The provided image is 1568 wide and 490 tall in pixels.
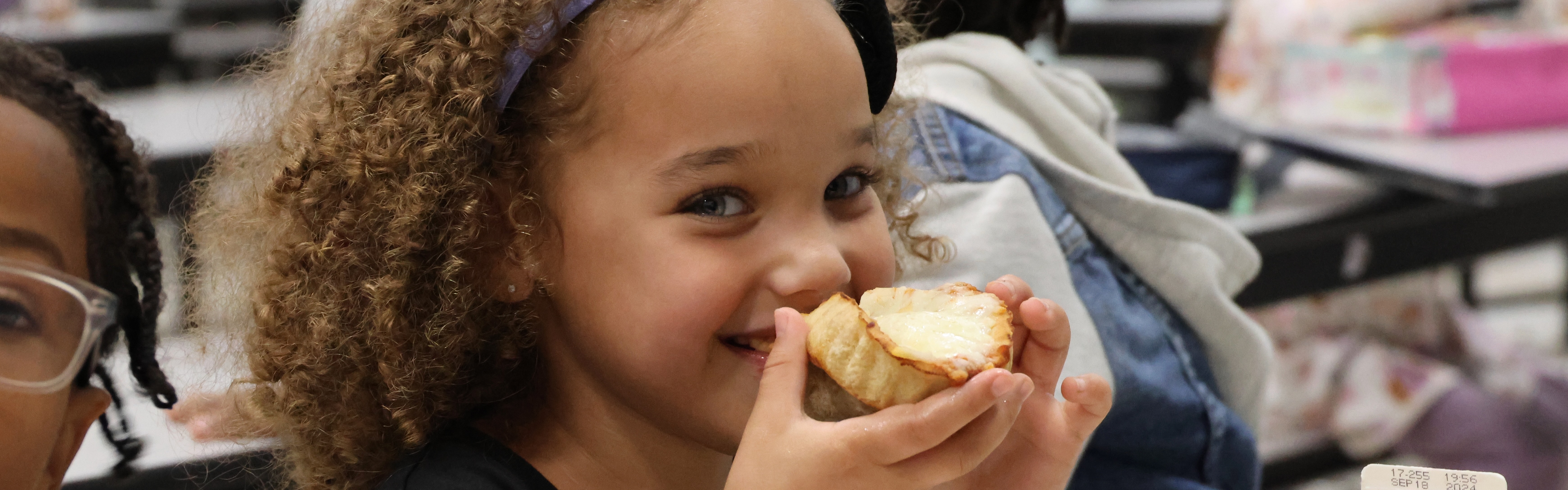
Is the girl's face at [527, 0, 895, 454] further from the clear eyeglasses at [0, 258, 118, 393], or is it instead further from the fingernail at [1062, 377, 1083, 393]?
the clear eyeglasses at [0, 258, 118, 393]

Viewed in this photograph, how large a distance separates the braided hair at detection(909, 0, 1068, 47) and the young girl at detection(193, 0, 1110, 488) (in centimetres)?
53

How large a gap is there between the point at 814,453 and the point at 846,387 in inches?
2.0

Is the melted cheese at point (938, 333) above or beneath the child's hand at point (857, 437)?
above

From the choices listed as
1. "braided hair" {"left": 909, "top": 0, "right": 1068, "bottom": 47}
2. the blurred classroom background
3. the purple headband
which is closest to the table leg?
the blurred classroom background

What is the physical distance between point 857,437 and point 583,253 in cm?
30

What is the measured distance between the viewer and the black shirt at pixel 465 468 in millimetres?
1004

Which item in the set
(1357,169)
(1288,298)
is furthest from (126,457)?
(1357,169)

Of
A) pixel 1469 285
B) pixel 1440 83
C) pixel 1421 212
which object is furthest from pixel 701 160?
pixel 1469 285

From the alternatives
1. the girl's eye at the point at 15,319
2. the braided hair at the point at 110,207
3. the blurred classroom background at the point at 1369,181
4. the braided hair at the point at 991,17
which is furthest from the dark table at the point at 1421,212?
the girl's eye at the point at 15,319

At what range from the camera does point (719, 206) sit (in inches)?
36.8

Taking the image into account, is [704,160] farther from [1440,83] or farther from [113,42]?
[113,42]

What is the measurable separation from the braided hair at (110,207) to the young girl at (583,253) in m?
0.09

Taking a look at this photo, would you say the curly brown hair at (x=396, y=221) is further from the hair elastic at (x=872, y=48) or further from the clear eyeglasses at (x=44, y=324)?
the clear eyeglasses at (x=44, y=324)

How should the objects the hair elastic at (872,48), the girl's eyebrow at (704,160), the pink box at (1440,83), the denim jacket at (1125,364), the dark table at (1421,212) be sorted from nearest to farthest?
the girl's eyebrow at (704,160), the hair elastic at (872,48), the denim jacket at (1125,364), the dark table at (1421,212), the pink box at (1440,83)
